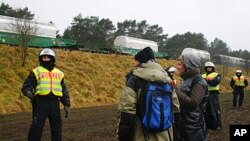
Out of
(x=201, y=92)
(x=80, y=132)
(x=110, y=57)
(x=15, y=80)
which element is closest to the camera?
(x=201, y=92)

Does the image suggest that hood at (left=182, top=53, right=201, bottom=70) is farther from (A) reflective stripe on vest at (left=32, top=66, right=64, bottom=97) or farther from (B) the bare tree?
(B) the bare tree

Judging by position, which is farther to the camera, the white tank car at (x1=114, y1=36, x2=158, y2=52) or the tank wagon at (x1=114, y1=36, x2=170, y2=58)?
the white tank car at (x1=114, y1=36, x2=158, y2=52)

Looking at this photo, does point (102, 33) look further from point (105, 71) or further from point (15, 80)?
point (15, 80)

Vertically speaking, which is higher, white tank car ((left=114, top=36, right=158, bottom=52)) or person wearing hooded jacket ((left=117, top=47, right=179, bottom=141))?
white tank car ((left=114, top=36, right=158, bottom=52))

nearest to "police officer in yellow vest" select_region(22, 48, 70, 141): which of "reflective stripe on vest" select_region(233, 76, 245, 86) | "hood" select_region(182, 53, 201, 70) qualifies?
"hood" select_region(182, 53, 201, 70)

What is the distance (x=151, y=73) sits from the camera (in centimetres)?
422

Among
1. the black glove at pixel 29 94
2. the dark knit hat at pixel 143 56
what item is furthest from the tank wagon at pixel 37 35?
the dark knit hat at pixel 143 56

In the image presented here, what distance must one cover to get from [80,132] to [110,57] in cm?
3040

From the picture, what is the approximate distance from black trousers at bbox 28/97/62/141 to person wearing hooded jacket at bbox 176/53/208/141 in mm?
2720

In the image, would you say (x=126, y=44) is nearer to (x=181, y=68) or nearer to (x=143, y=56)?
(x=181, y=68)

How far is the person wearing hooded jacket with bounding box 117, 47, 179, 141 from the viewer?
13.1 feet

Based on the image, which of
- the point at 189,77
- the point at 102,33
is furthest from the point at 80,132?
the point at 102,33

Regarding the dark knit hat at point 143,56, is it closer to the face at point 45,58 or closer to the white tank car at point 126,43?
the face at point 45,58

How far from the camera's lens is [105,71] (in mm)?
35562
